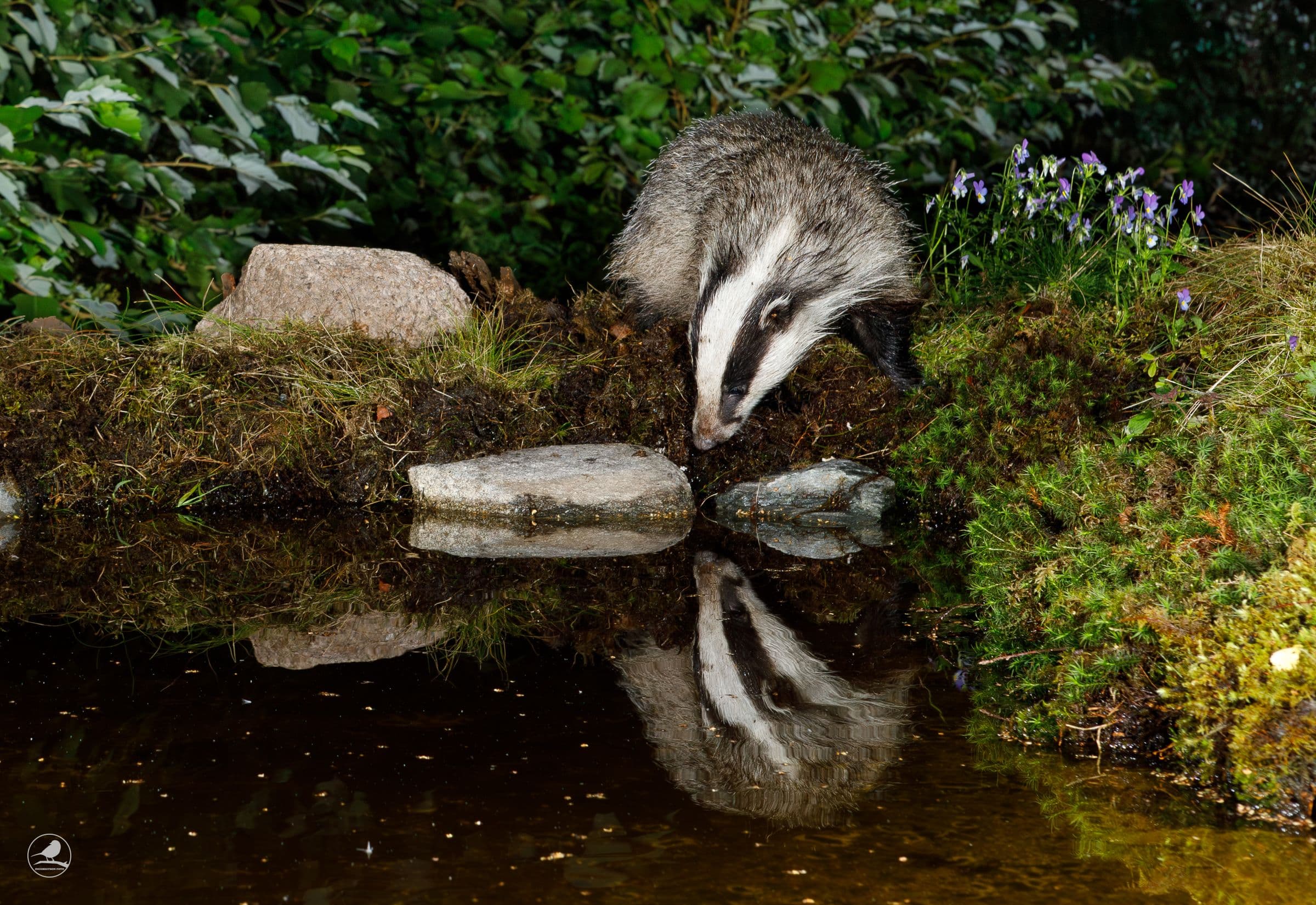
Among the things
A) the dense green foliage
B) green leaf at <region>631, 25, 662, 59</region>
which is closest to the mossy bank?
green leaf at <region>631, 25, 662, 59</region>

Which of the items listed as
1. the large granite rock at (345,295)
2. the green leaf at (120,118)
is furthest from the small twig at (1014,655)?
the green leaf at (120,118)

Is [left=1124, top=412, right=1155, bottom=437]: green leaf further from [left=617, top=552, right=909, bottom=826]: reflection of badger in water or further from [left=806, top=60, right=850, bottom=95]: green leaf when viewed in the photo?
[left=806, top=60, right=850, bottom=95]: green leaf

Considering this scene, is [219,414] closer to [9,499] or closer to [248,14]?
[9,499]

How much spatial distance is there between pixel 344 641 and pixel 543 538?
4.04 ft

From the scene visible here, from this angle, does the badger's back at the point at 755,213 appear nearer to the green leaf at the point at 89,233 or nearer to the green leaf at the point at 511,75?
the green leaf at the point at 511,75

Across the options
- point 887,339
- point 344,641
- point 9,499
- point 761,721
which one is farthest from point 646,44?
point 761,721

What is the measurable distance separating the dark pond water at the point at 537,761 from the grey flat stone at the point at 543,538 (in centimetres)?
32

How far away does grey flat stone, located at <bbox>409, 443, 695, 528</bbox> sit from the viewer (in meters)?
4.94

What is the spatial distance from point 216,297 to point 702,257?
2.61 m

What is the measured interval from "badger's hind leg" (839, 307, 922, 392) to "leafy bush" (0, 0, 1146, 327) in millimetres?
2294

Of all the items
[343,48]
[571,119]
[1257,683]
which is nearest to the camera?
[1257,683]

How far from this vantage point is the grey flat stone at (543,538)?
4.43 m

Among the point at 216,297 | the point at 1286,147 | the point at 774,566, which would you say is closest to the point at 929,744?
the point at 774,566

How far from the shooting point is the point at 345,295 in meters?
5.78
